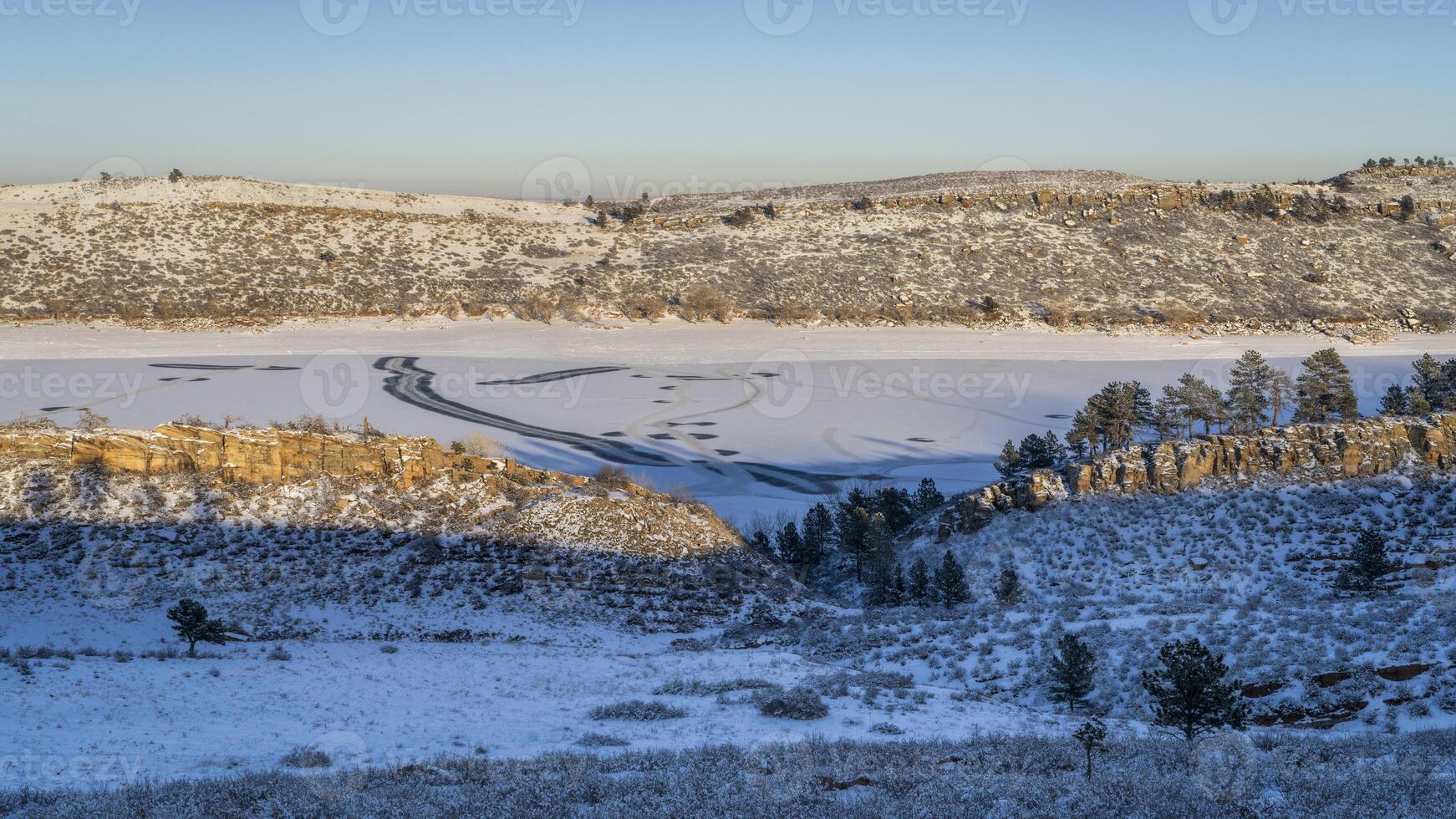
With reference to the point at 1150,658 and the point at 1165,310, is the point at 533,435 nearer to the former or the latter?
the point at 1150,658

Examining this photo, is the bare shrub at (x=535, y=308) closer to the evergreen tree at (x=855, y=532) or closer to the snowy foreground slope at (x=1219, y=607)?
the evergreen tree at (x=855, y=532)

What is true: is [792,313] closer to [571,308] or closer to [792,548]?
[571,308]

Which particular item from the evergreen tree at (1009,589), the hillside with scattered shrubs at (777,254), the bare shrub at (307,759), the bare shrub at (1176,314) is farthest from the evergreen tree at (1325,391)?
the bare shrub at (1176,314)

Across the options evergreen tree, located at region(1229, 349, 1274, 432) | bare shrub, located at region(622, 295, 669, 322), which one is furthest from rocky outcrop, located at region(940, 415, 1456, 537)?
bare shrub, located at region(622, 295, 669, 322)

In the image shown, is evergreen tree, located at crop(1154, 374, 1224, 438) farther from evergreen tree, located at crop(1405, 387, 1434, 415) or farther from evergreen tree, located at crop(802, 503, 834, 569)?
evergreen tree, located at crop(802, 503, 834, 569)

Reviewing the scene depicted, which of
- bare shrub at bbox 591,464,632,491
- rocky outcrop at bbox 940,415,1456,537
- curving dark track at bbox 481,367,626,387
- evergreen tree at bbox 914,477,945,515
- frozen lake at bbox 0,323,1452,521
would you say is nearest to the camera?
rocky outcrop at bbox 940,415,1456,537

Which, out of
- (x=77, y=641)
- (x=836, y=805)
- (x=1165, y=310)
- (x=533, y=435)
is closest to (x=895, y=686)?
(x=836, y=805)
